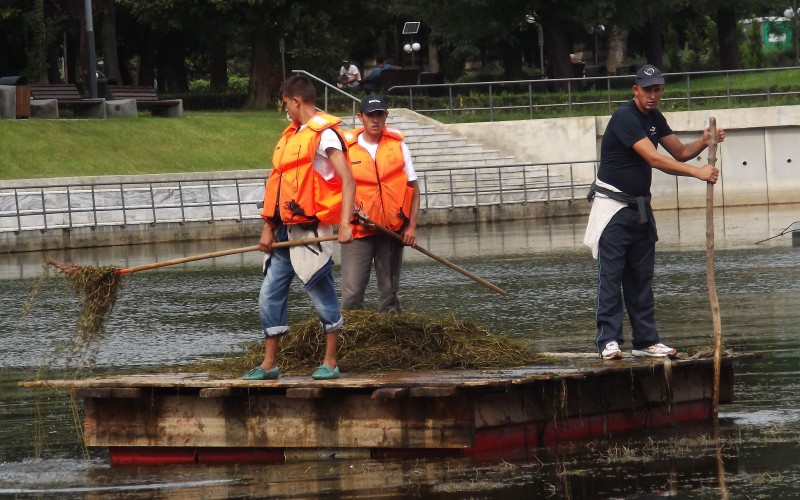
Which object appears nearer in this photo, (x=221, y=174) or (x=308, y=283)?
(x=308, y=283)

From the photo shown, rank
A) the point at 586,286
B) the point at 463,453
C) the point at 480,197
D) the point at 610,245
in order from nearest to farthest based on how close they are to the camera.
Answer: the point at 463,453 < the point at 610,245 < the point at 586,286 < the point at 480,197

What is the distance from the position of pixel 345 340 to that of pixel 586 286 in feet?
30.3

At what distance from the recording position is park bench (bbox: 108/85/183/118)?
43.8 metres

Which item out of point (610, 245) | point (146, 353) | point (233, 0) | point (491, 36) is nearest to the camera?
point (610, 245)

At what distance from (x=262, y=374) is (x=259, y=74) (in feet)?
133

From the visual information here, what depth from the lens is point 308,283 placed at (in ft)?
29.7

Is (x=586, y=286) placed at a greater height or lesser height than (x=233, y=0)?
lesser

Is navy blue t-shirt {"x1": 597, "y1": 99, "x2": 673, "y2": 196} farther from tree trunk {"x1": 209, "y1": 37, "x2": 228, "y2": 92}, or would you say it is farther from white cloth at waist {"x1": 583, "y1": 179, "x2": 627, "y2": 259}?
tree trunk {"x1": 209, "y1": 37, "x2": 228, "y2": 92}

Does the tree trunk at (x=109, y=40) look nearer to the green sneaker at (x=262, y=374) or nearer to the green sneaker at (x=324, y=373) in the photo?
the green sneaker at (x=262, y=374)

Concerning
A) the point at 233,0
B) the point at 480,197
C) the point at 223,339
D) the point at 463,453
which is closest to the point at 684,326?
the point at 223,339

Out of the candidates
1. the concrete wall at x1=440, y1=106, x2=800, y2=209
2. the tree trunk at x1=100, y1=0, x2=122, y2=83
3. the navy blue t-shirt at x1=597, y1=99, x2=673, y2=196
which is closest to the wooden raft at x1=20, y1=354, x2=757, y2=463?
the navy blue t-shirt at x1=597, y1=99, x2=673, y2=196

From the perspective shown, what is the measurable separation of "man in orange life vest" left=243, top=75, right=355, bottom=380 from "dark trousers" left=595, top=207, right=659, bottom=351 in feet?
5.50

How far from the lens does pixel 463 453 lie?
8.54 metres

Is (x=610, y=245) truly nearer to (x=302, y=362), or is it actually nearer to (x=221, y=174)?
(x=302, y=362)
